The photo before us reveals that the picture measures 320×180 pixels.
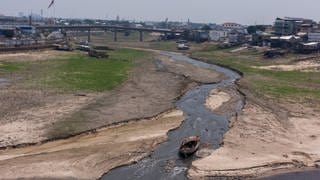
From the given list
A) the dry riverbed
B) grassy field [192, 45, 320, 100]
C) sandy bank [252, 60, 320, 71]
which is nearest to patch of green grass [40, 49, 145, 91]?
grassy field [192, 45, 320, 100]

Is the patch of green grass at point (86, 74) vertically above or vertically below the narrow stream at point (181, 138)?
above

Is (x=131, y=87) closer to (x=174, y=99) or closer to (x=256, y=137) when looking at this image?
(x=174, y=99)

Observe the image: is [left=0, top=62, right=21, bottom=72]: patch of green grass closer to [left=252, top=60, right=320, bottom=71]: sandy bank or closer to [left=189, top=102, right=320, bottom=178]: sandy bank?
[left=252, top=60, right=320, bottom=71]: sandy bank

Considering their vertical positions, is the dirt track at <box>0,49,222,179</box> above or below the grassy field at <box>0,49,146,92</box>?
below

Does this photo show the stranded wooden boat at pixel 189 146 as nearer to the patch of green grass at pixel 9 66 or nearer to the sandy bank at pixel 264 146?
the sandy bank at pixel 264 146

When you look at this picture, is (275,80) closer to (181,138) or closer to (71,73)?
(71,73)

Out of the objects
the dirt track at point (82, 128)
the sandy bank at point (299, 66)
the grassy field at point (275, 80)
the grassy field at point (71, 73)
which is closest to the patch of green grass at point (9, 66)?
the grassy field at point (71, 73)

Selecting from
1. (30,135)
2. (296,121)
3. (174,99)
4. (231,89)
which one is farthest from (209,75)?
(30,135)
